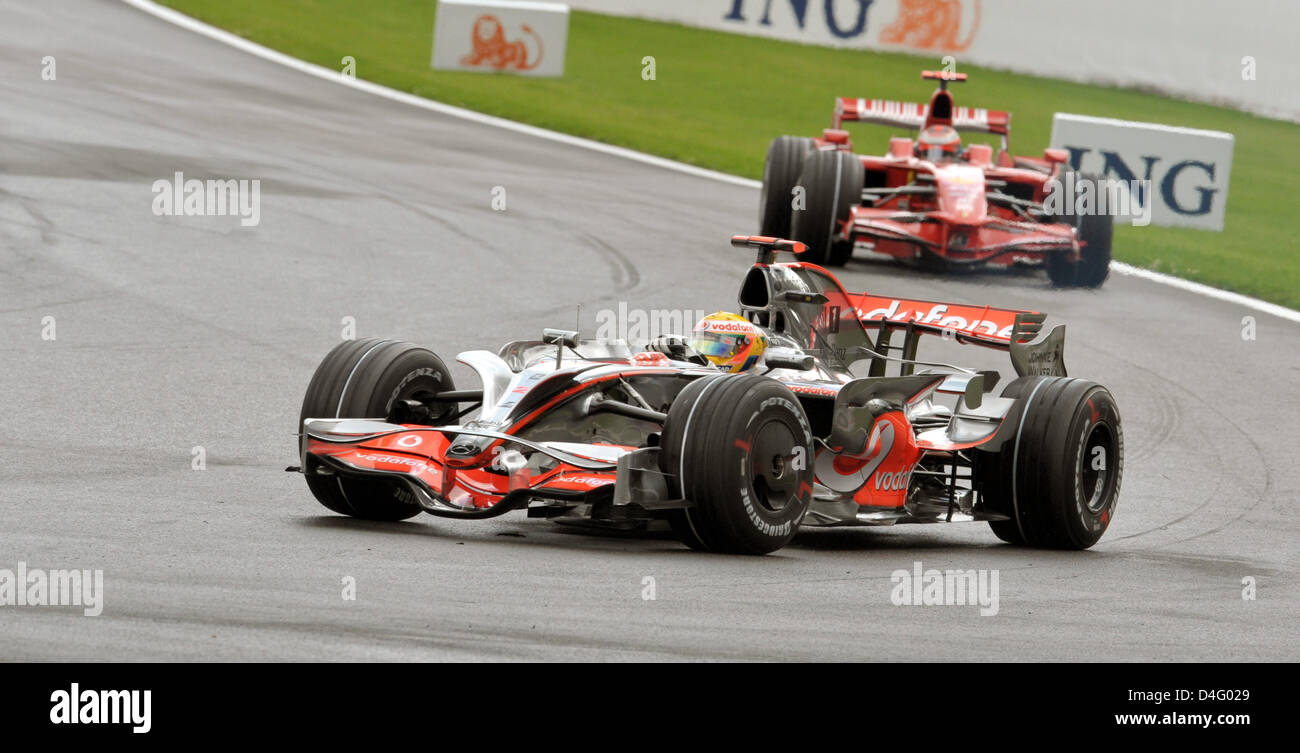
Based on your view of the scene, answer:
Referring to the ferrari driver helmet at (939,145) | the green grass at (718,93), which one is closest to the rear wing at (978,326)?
the ferrari driver helmet at (939,145)

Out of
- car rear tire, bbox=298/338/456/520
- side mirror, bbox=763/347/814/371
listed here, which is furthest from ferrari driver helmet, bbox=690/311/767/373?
car rear tire, bbox=298/338/456/520

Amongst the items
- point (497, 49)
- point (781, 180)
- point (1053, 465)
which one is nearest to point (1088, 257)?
point (781, 180)

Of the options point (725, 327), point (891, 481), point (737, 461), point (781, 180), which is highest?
point (781, 180)

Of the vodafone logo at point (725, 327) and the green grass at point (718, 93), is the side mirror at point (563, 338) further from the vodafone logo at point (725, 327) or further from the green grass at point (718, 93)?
the green grass at point (718, 93)

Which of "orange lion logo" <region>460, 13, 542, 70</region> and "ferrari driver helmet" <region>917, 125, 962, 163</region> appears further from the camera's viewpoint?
"orange lion logo" <region>460, 13, 542, 70</region>

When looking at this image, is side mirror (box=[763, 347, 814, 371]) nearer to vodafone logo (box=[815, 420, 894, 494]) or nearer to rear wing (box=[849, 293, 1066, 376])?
vodafone logo (box=[815, 420, 894, 494])

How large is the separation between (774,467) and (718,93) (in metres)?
22.4

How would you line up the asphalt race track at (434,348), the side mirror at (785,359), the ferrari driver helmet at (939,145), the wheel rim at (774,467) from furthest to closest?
1. the ferrari driver helmet at (939,145)
2. the side mirror at (785,359)
3. the wheel rim at (774,467)
4. the asphalt race track at (434,348)

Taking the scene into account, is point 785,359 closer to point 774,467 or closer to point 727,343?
point 727,343

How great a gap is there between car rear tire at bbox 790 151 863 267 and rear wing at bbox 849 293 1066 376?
26.8ft

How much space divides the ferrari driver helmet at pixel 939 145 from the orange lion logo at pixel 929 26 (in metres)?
12.8

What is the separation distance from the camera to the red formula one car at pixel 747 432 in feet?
25.7

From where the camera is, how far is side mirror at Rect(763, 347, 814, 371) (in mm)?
9234

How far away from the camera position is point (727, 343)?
9.10 m
